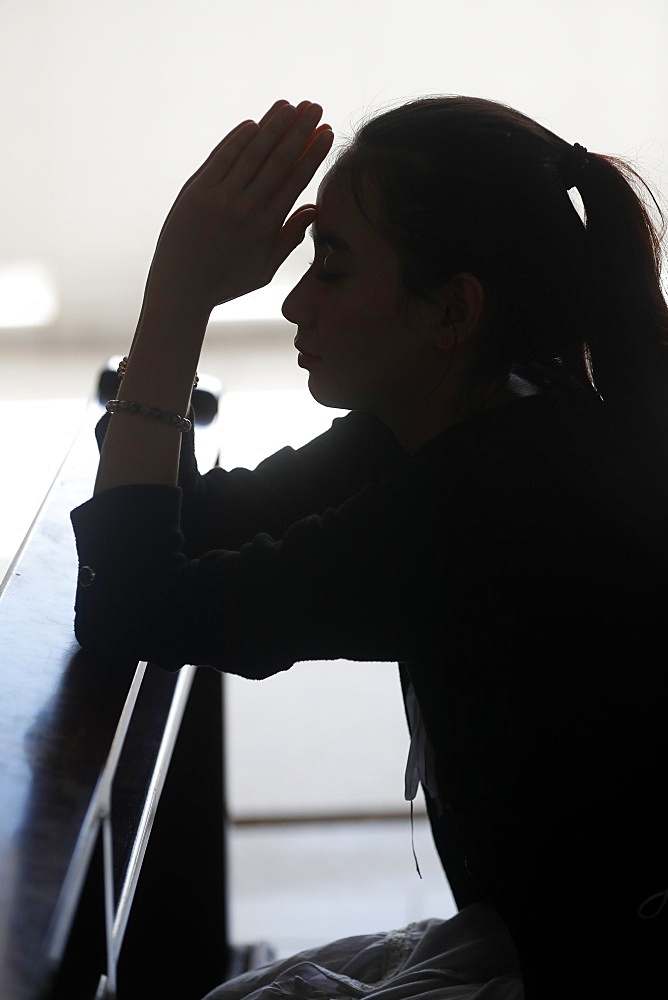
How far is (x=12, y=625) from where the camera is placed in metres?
0.78

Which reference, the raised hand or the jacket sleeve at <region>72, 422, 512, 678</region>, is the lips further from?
the jacket sleeve at <region>72, 422, 512, 678</region>

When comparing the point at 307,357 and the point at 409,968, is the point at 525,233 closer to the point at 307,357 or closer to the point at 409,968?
the point at 307,357

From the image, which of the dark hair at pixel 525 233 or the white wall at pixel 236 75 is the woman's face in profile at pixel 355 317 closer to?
the dark hair at pixel 525 233

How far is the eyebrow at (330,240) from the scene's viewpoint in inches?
38.3

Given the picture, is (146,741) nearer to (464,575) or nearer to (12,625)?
(12,625)

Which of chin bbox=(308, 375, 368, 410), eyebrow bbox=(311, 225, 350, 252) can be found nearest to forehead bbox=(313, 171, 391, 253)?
eyebrow bbox=(311, 225, 350, 252)

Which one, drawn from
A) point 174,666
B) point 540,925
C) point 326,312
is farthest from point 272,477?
point 540,925

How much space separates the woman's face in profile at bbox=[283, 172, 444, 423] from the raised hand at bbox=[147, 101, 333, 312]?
4 centimetres

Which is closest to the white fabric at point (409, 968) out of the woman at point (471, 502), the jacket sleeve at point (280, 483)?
the woman at point (471, 502)

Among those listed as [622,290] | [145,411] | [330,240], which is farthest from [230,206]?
[622,290]

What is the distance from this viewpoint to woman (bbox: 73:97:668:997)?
771 mm

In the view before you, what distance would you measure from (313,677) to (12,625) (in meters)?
1.99

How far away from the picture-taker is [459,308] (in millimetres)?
941

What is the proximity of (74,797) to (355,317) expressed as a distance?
506 mm
